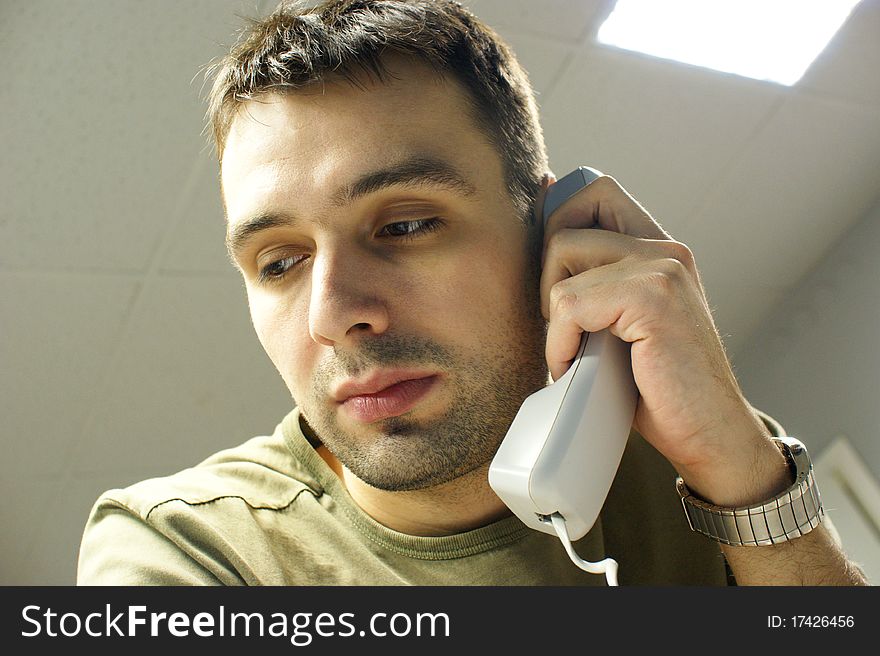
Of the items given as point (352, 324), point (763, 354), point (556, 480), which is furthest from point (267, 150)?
point (763, 354)

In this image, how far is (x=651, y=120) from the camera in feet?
7.14

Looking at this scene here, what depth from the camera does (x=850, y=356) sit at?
2.65 metres

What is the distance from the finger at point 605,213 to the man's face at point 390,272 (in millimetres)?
60

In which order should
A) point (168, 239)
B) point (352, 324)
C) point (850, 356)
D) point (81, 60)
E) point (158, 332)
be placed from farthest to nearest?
point (850, 356) → point (158, 332) → point (168, 239) → point (81, 60) → point (352, 324)

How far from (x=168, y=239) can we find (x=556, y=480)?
156cm

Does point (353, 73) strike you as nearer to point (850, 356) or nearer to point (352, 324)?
point (352, 324)

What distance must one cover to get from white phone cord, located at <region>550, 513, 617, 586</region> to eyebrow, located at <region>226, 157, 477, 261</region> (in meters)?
0.40

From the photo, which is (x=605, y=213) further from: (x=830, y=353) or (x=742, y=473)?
(x=830, y=353)

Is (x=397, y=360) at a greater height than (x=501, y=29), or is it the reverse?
(x=501, y=29)

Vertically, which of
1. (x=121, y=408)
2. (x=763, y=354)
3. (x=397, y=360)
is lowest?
(x=397, y=360)

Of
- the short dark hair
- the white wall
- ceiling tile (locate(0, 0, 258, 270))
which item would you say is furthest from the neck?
the white wall

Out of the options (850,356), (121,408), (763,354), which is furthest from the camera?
(763,354)

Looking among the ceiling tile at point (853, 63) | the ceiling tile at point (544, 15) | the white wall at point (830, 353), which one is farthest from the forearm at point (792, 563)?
the white wall at point (830, 353)

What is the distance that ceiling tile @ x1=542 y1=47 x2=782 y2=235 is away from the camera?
2.02m
